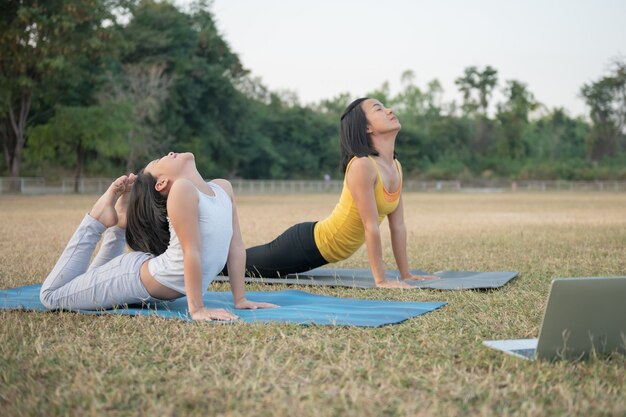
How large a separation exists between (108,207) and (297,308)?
1175 millimetres

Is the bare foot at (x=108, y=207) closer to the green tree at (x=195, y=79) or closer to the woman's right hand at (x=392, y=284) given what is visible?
the woman's right hand at (x=392, y=284)

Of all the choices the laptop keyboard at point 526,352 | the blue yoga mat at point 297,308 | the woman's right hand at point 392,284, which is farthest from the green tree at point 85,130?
the laptop keyboard at point 526,352

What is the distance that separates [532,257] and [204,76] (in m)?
39.4

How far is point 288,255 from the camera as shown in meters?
5.82

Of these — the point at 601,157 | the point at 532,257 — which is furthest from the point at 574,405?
the point at 601,157

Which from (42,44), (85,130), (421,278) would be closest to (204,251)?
(421,278)

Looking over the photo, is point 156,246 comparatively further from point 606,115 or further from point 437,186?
point 606,115

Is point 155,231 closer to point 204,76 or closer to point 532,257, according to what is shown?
point 532,257

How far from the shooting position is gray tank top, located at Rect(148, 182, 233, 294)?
415cm

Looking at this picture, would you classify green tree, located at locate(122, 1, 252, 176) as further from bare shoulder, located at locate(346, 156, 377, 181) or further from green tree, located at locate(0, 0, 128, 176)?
bare shoulder, located at locate(346, 156, 377, 181)

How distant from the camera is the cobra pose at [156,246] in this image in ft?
13.1

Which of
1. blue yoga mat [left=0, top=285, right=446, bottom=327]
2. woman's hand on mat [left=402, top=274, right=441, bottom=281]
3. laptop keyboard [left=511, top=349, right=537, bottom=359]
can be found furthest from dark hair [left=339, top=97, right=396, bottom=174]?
laptop keyboard [left=511, top=349, right=537, bottom=359]

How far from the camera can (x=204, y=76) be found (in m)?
45.5

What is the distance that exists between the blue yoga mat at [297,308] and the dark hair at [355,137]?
107 cm
